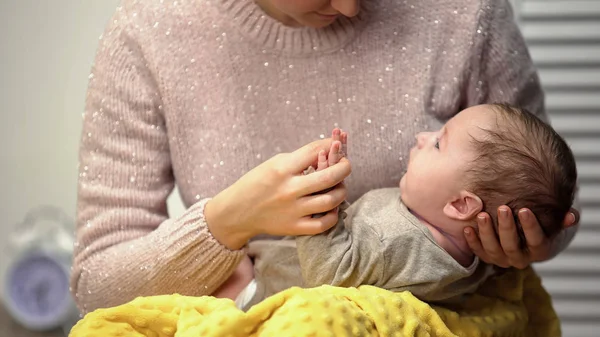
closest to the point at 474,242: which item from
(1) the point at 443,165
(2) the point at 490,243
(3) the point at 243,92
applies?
(2) the point at 490,243

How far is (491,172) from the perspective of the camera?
1112 millimetres

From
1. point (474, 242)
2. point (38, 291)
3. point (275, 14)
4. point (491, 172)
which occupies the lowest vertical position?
point (38, 291)

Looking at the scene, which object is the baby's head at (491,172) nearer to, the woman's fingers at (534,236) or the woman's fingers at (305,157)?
the woman's fingers at (534,236)

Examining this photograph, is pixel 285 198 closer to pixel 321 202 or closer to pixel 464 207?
pixel 321 202

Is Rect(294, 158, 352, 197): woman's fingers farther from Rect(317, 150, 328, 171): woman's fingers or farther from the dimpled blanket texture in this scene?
the dimpled blanket texture

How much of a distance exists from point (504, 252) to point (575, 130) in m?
1.22

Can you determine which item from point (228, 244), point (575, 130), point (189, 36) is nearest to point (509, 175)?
point (228, 244)

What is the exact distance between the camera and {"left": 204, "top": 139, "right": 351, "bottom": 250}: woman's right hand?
3.52 ft

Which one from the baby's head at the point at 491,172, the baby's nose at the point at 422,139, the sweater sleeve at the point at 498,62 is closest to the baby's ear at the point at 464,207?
the baby's head at the point at 491,172

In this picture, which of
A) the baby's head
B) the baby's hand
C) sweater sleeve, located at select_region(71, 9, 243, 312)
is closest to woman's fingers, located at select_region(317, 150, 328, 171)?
the baby's hand

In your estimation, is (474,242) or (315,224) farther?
(474,242)

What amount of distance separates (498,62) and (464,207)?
306 millimetres

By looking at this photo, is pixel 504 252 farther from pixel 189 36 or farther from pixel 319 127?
pixel 189 36

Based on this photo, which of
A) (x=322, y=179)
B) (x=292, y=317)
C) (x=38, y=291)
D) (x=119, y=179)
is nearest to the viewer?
(x=292, y=317)
